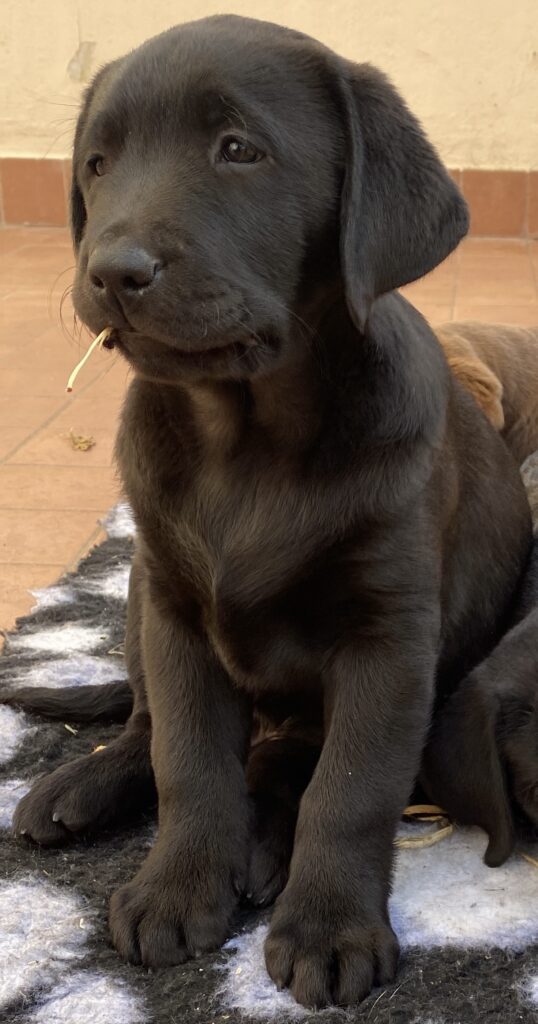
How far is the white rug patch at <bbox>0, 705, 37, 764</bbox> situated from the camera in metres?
2.49

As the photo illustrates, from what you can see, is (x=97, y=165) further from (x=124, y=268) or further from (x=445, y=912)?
(x=445, y=912)

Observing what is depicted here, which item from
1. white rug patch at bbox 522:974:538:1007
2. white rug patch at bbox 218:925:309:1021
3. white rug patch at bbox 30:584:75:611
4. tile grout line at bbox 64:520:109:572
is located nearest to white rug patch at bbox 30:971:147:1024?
white rug patch at bbox 218:925:309:1021

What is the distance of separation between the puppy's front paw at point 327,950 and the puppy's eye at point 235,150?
1.04 metres

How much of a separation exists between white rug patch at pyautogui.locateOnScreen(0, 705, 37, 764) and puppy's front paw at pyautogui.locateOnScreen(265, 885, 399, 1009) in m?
0.79

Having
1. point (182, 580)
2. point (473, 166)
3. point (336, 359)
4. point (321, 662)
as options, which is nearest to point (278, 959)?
point (321, 662)

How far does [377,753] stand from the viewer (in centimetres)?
196

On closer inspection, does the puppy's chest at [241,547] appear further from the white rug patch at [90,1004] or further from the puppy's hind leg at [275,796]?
the white rug patch at [90,1004]

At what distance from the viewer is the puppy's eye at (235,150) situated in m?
1.80

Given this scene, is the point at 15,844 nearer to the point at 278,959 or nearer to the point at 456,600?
the point at 278,959

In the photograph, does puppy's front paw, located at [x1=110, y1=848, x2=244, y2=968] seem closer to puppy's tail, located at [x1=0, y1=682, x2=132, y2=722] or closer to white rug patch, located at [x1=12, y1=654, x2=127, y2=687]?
puppy's tail, located at [x1=0, y1=682, x2=132, y2=722]

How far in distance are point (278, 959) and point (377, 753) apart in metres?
0.33

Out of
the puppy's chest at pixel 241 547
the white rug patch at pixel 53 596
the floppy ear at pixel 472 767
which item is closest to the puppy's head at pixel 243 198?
the puppy's chest at pixel 241 547

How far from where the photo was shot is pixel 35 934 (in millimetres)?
1915

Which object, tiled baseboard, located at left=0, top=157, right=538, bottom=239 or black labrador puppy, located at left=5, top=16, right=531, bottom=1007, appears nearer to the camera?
black labrador puppy, located at left=5, top=16, right=531, bottom=1007
